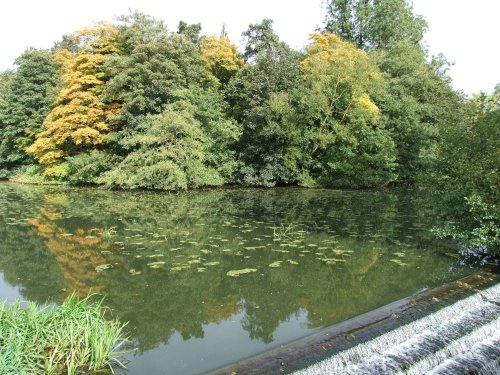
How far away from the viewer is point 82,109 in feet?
77.0

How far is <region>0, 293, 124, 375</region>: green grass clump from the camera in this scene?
3998mm

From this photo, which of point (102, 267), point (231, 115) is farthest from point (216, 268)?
point (231, 115)

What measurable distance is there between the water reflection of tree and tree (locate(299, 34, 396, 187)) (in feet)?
27.0

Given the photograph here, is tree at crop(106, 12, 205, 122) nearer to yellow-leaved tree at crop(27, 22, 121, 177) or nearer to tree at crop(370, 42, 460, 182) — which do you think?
yellow-leaved tree at crop(27, 22, 121, 177)

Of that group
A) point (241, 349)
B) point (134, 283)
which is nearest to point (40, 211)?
point (134, 283)

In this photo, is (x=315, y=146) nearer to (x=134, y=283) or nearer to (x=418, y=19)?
(x=134, y=283)

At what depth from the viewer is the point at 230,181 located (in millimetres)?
25297

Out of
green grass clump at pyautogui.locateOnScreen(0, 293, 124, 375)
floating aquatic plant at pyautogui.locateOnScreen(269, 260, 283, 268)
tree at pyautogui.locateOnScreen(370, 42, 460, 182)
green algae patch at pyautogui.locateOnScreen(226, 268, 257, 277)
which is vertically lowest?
green algae patch at pyautogui.locateOnScreen(226, 268, 257, 277)

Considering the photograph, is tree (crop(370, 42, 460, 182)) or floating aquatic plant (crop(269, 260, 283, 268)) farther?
→ tree (crop(370, 42, 460, 182))

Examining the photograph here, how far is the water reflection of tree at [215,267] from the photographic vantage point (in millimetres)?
6148

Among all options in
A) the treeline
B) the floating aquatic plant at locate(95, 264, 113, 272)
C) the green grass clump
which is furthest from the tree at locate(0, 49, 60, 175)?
the green grass clump

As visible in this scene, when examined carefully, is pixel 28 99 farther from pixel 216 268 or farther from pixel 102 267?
pixel 216 268

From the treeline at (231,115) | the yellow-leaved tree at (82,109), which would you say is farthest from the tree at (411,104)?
the yellow-leaved tree at (82,109)

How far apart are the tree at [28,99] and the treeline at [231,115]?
1.85m
